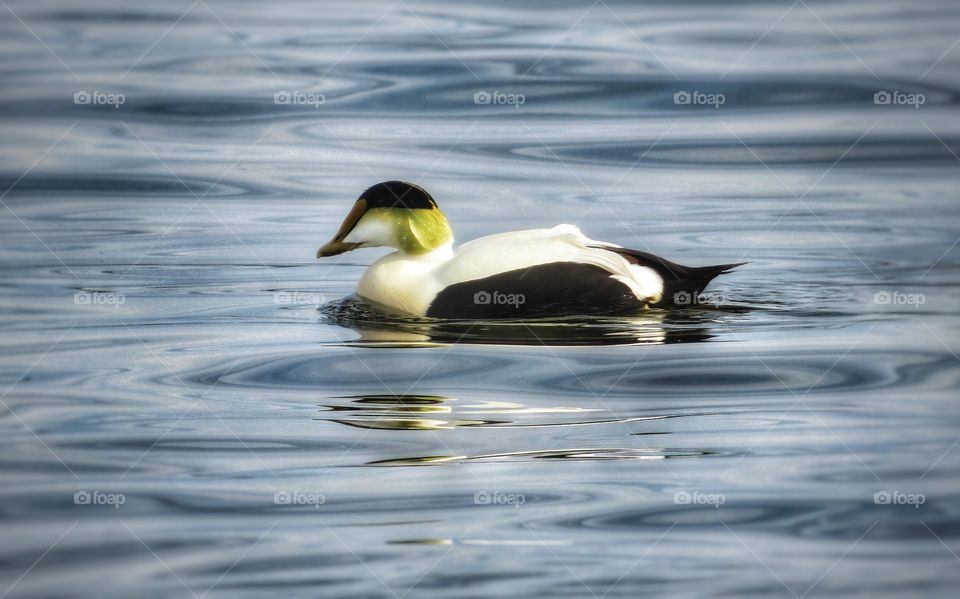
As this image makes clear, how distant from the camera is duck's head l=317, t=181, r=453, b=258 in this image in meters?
7.99

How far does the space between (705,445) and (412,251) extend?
104 inches

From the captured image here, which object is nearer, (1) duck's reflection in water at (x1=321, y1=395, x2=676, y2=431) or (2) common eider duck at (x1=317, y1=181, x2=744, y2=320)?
(1) duck's reflection in water at (x1=321, y1=395, x2=676, y2=431)

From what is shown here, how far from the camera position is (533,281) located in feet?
24.9

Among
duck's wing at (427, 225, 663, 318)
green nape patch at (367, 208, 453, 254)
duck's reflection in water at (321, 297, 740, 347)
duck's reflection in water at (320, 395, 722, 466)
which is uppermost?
green nape patch at (367, 208, 453, 254)

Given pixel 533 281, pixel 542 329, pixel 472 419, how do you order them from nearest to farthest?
1. pixel 472 419
2. pixel 542 329
3. pixel 533 281

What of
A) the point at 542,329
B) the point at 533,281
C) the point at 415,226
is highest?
the point at 415,226

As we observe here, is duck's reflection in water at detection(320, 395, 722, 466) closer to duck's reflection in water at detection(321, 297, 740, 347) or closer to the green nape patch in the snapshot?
duck's reflection in water at detection(321, 297, 740, 347)

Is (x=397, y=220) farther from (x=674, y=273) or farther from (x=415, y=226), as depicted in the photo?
(x=674, y=273)

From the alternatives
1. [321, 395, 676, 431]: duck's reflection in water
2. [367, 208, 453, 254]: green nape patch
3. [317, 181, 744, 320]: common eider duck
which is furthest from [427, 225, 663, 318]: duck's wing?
[321, 395, 676, 431]: duck's reflection in water

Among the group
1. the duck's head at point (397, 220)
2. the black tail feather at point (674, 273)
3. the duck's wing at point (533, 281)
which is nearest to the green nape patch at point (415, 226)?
the duck's head at point (397, 220)

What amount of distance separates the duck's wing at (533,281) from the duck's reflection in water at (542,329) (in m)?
0.06

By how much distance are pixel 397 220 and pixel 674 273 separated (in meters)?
1.36

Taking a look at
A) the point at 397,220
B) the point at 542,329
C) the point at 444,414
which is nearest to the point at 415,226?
the point at 397,220

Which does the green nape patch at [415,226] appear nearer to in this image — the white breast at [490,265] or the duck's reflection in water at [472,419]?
the white breast at [490,265]
